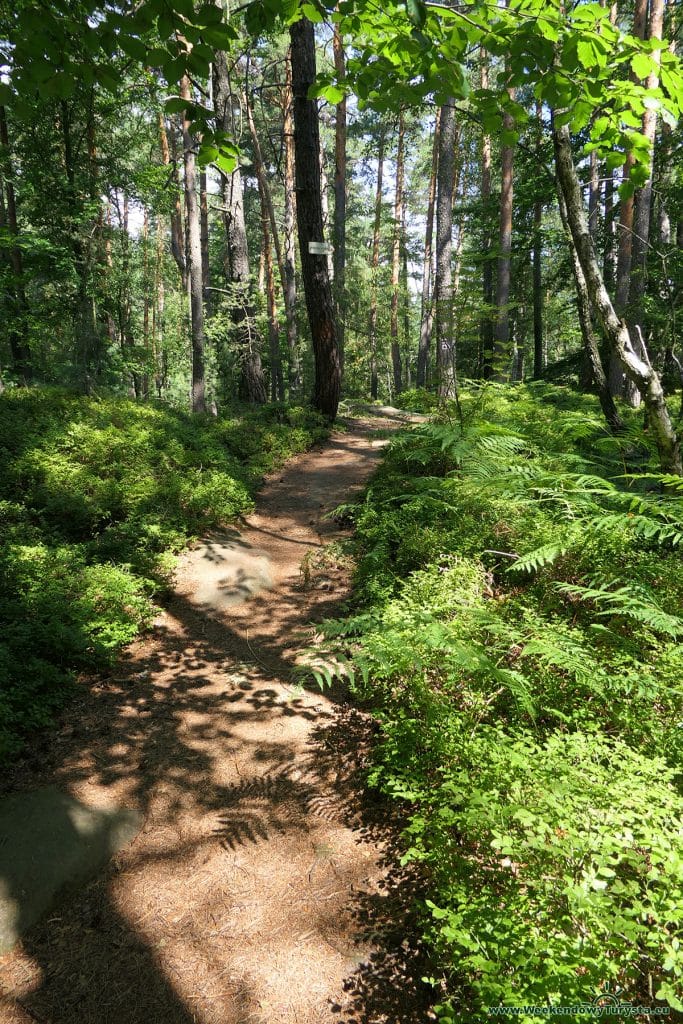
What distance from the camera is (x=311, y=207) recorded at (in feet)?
34.9

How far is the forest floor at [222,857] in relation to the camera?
2.44 meters

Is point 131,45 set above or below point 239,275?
below

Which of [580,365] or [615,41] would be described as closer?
[615,41]

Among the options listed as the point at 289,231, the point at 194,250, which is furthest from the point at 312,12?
the point at 289,231

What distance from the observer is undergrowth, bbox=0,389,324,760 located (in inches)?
171

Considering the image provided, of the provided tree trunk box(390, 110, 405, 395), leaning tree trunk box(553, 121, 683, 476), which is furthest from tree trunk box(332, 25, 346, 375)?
leaning tree trunk box(553, 121, 683, 476)

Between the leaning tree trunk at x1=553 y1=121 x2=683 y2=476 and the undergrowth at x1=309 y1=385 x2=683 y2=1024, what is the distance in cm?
48

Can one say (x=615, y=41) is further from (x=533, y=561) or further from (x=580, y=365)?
(x=580, y=365)

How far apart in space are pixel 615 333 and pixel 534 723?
333 cm

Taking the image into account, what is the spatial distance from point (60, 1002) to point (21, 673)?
7.45ft

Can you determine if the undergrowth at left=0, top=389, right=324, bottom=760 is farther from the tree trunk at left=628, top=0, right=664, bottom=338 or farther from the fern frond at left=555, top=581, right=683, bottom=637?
the tree trunk at left=628, top=0, right=664, bottom=338

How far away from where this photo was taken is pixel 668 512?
13.5 feet

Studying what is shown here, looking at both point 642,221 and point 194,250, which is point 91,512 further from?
point 642,221

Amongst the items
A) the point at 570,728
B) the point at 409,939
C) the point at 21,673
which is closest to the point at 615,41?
the point at 570,728
